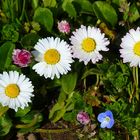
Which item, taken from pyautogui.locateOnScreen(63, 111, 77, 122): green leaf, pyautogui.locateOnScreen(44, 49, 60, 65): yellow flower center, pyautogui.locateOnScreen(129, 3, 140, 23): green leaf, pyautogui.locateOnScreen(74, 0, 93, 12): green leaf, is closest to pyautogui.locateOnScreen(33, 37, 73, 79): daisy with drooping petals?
pyautogui.locateOnScreen(44, 49, 60, 65): yellow flower center

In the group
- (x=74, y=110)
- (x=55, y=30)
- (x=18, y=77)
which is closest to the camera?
(x=18, y=77)

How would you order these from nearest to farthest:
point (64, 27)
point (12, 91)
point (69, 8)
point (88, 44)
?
point (12, 91)
point (88, 44)
point (64, 27)
point (69, 8)

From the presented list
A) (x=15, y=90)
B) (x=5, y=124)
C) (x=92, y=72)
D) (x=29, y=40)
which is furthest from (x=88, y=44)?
(x=5, y=124)

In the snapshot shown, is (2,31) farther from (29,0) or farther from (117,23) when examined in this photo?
(117,23)

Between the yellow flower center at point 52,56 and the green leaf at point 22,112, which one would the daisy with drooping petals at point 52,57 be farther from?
the green leaf at point 22,112

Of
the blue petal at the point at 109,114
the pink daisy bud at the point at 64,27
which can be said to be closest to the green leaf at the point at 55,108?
the blue petal at the point at 109,114

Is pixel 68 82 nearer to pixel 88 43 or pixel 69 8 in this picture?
pixel 88 43

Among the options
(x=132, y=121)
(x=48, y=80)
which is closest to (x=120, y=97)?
(x=132, y=121)
